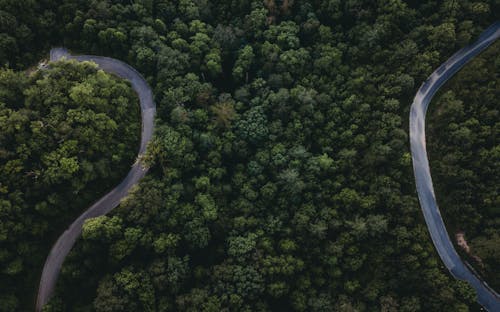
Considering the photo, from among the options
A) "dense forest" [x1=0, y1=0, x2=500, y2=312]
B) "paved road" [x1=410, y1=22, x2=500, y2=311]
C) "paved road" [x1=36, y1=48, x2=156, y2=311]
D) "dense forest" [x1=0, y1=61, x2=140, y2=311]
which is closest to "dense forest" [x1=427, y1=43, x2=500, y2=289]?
"paved road" [x1=410, y1=22, x2=500, y2=311]

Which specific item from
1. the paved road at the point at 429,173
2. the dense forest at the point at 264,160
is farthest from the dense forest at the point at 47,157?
the paved road at the point at 429,173

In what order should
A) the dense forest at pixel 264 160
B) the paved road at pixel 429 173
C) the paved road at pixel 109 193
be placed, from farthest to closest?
the paved road at pixel 429 173
the dense forest at pixel 264 160
the paved road at pixel 109 193

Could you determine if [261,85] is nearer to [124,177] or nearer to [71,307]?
[124,177]

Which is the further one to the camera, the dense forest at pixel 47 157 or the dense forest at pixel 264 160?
the dense forest at pixel 264 160

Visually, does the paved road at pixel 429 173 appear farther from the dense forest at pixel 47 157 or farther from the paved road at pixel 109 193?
the dense forest at pixel 47 157

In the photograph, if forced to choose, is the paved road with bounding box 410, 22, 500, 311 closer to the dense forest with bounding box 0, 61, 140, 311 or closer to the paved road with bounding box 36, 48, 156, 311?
the paved road with bounding box 36, 48, 156, 311

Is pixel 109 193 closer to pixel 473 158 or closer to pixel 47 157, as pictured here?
pixel 47 157
